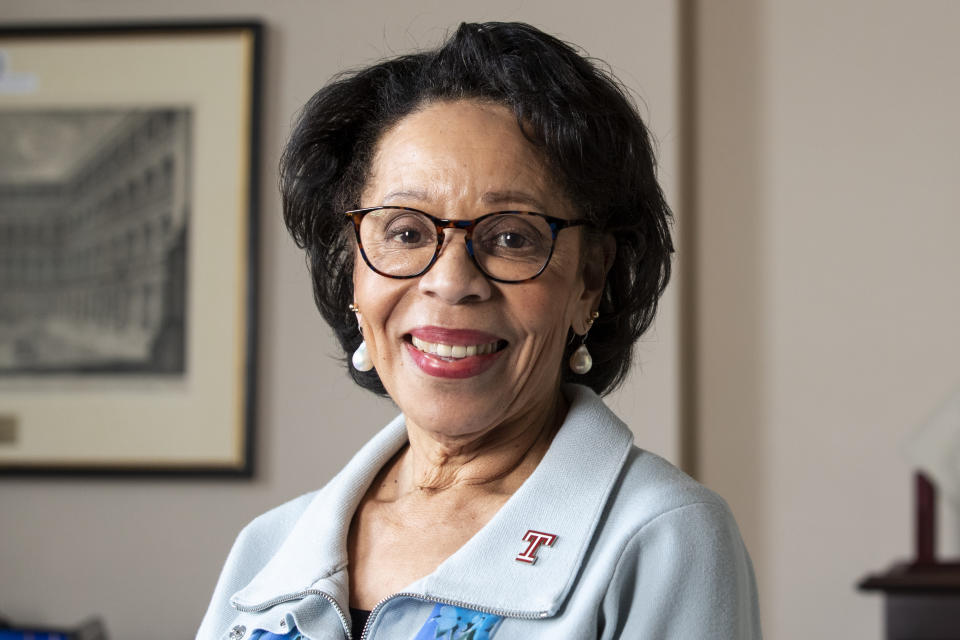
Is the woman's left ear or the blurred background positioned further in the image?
the blurred background

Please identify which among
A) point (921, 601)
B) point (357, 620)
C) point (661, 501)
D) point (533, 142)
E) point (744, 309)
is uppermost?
point (533, 142)

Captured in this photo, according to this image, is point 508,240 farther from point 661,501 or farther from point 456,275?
point 661,501

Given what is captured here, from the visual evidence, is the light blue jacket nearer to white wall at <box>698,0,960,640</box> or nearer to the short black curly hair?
the short black curly hair

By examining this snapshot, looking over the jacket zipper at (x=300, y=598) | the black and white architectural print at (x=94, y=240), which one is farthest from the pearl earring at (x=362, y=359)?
the black and white architectural print at (x=94, y=240)

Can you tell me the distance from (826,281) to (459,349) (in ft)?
5.96

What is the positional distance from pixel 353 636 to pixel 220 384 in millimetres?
1726

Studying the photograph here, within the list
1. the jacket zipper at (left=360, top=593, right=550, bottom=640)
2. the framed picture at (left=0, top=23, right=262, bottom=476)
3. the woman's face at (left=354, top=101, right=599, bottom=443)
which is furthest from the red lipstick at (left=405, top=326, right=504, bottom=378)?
the framed picture at (left=0, top=23, right=262, bottom=476)

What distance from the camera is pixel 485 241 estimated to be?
1.07 metres

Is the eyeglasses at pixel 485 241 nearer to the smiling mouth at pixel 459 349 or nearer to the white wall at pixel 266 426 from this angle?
the smiling mouth at pixel 459 349

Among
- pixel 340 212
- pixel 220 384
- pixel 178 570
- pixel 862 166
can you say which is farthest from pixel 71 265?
pixel 862 166

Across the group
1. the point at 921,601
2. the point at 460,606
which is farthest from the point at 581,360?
the point at 921,601

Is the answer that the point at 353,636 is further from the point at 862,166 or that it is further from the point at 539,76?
the point at 862,166

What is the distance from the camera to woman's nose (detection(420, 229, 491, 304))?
106 centimetres

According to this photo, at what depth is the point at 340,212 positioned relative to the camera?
127cm
